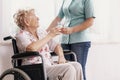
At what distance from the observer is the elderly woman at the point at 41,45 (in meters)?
2.23

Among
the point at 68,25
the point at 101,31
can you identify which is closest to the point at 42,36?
the point at 68,25

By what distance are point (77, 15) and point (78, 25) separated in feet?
0.38

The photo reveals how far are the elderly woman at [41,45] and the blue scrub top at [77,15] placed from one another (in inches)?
10.4

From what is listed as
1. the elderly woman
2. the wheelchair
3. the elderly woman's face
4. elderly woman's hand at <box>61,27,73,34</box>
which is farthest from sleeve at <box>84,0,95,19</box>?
the wheelchair

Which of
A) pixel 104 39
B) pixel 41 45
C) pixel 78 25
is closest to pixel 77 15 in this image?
pixel 78 25

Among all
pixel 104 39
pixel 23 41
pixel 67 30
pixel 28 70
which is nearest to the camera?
pixel 28 70

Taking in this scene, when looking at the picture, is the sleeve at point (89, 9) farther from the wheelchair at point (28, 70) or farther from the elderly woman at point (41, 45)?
the wheelchair at point (28, 70)

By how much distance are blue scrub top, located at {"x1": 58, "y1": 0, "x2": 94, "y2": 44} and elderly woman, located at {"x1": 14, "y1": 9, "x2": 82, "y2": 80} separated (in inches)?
10.4

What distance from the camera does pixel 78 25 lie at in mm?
2701

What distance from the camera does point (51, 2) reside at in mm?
3166

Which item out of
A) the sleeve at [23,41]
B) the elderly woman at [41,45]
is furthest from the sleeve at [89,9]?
the sleeve at [23,41]

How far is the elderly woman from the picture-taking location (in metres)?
2.23

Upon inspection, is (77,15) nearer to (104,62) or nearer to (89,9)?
(89,9)

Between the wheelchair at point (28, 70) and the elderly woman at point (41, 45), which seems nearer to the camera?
the wheelchair at point (28, 70)
